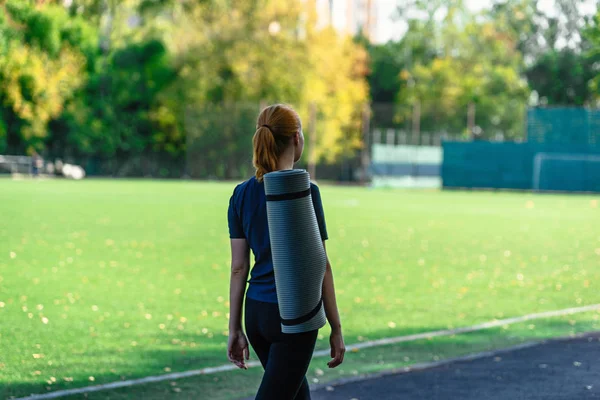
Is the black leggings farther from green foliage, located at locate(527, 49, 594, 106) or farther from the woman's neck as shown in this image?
green foliage, located at locate(527, 49, 594, 106)

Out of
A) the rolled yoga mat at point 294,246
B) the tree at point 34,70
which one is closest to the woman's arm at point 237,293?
the rolled yoga mat at point 294,246

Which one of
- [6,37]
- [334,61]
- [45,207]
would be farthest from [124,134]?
[45,207]

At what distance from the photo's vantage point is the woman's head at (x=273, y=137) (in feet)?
12.7

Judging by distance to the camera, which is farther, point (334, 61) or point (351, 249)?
point (334, 61)

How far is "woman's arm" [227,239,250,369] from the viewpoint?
4.07m

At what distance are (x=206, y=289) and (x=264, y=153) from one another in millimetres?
8183

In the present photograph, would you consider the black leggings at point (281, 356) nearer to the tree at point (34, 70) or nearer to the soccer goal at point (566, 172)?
the soccer goal at point (566, 172)

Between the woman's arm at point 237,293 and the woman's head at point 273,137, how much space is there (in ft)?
1.14

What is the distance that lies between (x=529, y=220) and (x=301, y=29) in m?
34.3

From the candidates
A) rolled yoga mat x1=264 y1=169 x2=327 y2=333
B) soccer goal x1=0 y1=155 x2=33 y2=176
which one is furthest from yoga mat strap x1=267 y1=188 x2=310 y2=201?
soccer goal x1=0 y1=155 x2=33 y2=176

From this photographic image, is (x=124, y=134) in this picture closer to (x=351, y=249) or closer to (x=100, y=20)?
(x=100, y=20)

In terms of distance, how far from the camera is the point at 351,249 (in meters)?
17.2

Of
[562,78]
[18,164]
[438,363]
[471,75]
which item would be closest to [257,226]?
[438,363]

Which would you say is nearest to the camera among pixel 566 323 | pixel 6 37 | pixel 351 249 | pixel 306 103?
pixel 566 323
